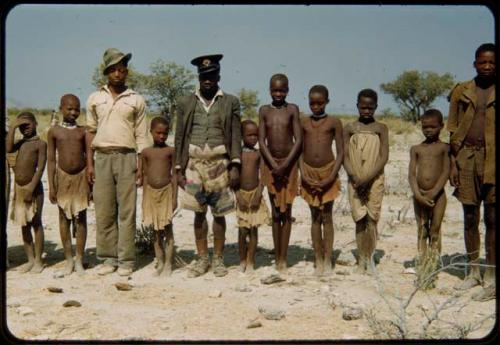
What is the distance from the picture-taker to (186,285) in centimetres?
520

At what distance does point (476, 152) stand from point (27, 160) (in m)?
3.95

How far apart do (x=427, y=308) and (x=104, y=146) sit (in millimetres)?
3118

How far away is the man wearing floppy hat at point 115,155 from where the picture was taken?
543cm

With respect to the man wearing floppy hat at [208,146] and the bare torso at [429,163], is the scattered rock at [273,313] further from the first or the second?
the bare torso at [429,163]

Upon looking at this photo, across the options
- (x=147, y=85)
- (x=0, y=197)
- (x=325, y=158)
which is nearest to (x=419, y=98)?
(x=147, y=85)

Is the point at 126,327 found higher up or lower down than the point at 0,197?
lower down

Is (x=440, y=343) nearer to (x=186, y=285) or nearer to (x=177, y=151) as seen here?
(x=186, y=285)

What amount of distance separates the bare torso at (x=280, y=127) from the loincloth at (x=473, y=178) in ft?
4.84

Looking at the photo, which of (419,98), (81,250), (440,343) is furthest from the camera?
(419,98)

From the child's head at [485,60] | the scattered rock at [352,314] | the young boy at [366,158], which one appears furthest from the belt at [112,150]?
the child's head at [485,60]

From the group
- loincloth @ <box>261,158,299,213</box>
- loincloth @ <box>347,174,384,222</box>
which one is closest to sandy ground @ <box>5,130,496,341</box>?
loincloth @ <box>347,174,384,222</box>

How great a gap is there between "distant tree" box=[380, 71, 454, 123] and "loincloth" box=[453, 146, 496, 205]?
112 feet

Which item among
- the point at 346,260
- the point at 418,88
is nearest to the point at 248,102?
the point at 418,88

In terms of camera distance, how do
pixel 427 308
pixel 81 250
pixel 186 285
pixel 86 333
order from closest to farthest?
pixel 86 333 → pixel 427 308 → pixel 186 285 → pixel 81 250
